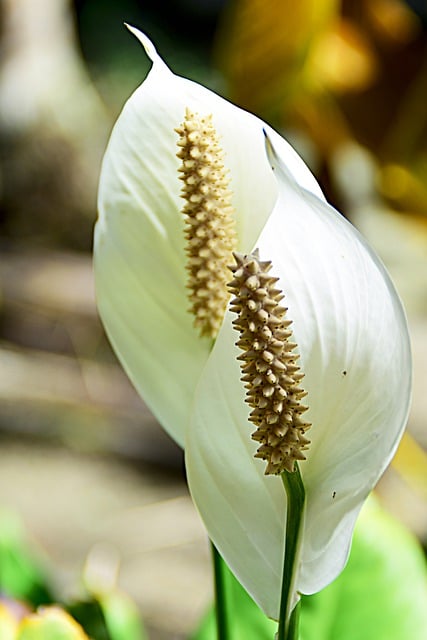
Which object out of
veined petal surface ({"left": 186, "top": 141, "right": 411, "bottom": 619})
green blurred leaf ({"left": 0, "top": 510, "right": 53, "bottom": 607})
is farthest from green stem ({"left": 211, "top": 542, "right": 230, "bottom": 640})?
green blurred leaf ({"left": 0, "top": 510, "right": 53, "bottom": 607})

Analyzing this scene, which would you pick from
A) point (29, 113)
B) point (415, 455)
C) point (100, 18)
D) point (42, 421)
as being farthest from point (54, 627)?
point (100, 18)

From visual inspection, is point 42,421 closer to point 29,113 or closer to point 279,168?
point 29,113

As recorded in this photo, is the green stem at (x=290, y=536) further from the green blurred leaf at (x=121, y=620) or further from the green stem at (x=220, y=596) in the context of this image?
the green blurred leaf at (x=121, y=620)

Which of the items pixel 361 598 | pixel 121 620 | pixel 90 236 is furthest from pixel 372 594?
pixel 90 236

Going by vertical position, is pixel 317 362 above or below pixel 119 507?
above

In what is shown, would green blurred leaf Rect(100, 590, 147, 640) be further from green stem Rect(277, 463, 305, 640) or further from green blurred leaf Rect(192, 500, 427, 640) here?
green stem Rect(277, 463, 305, 640)

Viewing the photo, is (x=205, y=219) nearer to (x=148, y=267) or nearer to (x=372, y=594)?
(x=148, y=267)

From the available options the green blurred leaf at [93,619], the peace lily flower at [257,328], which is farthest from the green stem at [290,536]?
the green blurred leaf at [93,619]

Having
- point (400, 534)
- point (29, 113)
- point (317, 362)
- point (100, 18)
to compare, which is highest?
point (317, 362)
